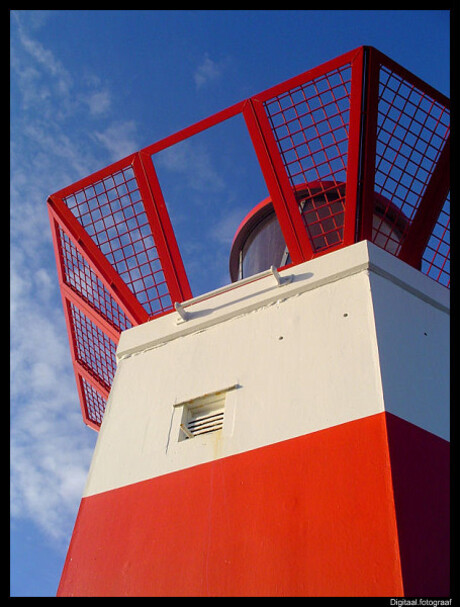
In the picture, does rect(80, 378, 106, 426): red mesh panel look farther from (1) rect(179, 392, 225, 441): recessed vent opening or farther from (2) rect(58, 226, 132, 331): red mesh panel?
(1) rect(179, 392, 225, 441): recessed vent opening

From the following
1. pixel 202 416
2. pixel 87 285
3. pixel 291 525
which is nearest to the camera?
pixel 291 525

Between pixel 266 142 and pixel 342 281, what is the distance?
6.43 feet

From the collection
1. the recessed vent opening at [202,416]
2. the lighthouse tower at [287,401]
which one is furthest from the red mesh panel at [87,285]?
the recessed vent opening at [202,416]

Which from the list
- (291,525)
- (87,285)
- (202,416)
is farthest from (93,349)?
(291,525)

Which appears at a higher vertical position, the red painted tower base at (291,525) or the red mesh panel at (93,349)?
the red mesh panel at (93,349)

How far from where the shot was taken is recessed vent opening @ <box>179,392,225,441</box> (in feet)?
17.7

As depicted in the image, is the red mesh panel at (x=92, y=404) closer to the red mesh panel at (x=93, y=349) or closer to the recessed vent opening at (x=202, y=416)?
the red mesh panel at (x=93, y=349)

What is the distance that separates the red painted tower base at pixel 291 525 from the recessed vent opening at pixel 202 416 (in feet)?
1.47

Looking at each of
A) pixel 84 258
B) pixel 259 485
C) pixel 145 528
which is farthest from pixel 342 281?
pixel 84 258

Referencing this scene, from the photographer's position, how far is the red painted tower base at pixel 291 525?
3812mm

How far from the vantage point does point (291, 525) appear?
421cm

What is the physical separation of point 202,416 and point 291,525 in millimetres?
1592

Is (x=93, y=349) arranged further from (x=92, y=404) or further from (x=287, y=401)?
(x=287, y=401)
